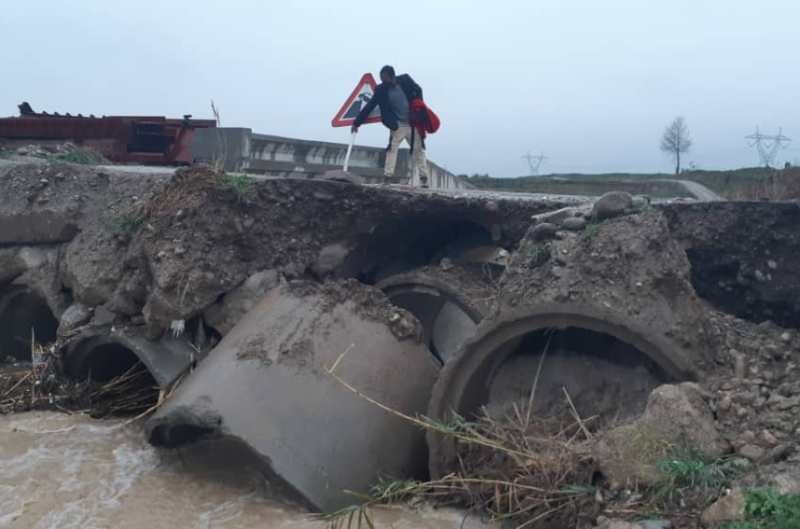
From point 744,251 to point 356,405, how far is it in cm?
226

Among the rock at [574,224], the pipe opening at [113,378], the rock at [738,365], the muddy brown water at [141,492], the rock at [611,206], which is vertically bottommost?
the muddy brown water at [141,492]

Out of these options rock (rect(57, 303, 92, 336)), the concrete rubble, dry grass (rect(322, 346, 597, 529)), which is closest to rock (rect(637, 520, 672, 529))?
the concrete rubble

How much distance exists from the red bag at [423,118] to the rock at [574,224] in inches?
152

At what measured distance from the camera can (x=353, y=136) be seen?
28.3ft

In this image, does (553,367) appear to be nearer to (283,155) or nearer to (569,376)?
(569,376)

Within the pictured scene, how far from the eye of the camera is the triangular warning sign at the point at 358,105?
838cm

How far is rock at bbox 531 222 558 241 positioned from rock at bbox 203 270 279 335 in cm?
169

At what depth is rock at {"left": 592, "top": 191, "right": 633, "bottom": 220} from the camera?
4363mm

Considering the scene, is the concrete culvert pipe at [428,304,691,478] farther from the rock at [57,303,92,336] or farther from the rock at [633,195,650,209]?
the rock at [57,303,92,336]

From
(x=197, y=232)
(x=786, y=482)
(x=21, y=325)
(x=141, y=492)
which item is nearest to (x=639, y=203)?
(x=786, y=482)

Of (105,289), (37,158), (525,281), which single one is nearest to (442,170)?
(37,158)

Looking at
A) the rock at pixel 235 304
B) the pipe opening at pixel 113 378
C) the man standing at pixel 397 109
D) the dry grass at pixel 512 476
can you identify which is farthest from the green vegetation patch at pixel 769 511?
the man standing at pixel 397 109

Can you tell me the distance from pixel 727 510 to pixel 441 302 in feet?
9.78

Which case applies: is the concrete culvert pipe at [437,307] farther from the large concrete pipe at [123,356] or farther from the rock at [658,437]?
the rock at [658,437]
